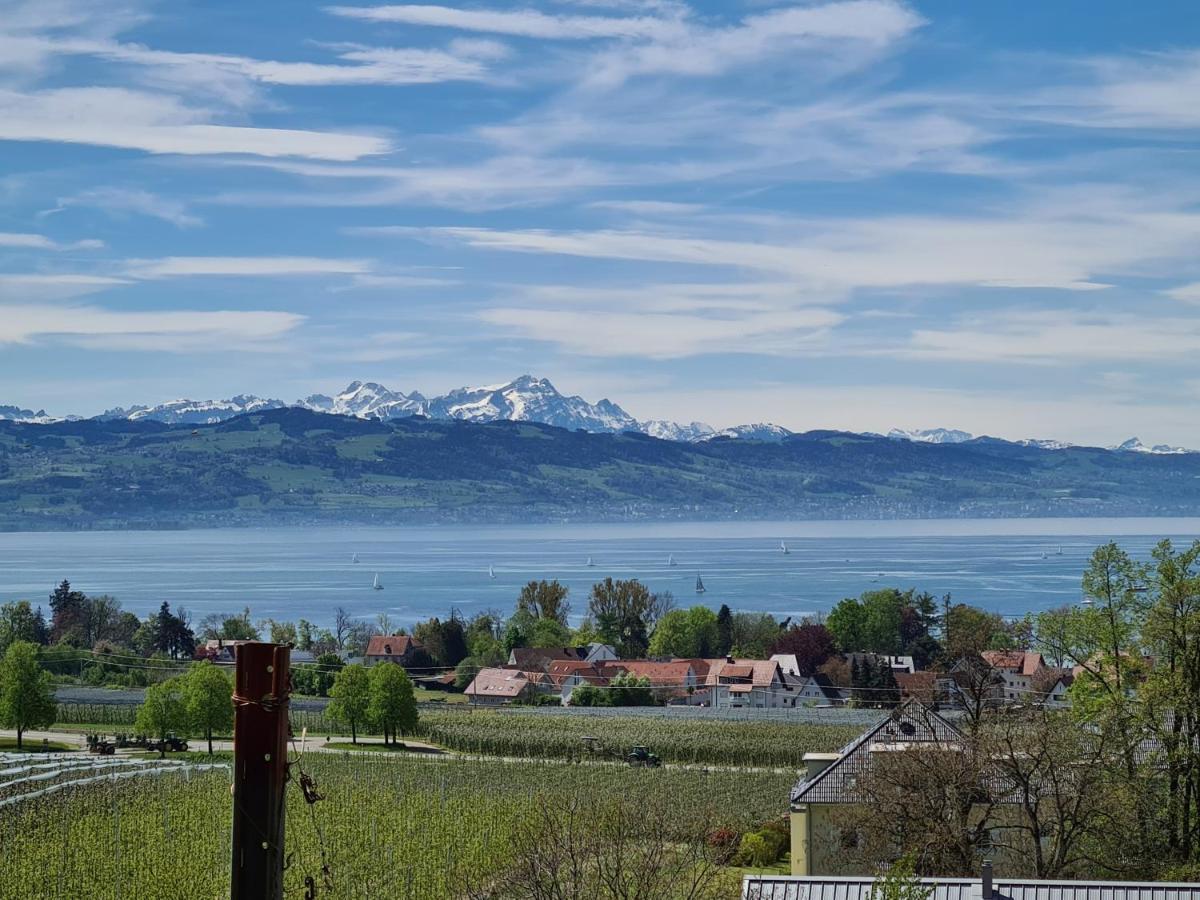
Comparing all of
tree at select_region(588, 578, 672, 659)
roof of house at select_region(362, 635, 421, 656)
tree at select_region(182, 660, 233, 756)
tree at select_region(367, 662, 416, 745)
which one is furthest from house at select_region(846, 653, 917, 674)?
tree at select_region(182, 660, 233, 756)

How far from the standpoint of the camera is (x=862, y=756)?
3266cm

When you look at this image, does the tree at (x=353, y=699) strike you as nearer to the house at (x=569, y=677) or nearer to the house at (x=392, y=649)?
the house at (x=569, y=677)

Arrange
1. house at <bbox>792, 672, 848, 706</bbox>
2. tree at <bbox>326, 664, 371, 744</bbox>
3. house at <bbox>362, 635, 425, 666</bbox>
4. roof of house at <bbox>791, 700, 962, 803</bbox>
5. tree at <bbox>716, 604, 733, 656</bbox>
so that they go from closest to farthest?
roof of house at <bbox>791, 700, 962, 803</bbox> < tree at <bbox>326, 664, 371, 744</bbox> < house at <bbox>792, 672, 848, 706</bbox> < house at <bbox>362, 635, 425, 666</bbox> < tree at <bbox>716, 604, 733, 656</bbox>

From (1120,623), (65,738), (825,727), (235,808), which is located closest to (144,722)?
(65,738)

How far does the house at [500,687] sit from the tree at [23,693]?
2787cm

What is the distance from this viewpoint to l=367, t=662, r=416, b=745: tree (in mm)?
65312

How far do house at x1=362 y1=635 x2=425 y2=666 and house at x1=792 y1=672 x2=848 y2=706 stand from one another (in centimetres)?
2807

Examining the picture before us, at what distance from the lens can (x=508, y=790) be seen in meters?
49.4

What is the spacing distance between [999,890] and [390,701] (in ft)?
167

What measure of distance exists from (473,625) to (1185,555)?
92545 millimetres

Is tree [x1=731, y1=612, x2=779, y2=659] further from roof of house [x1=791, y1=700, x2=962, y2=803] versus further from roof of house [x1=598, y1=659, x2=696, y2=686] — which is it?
roof of house [x1=791, y1=700, x2=962, y2=803]

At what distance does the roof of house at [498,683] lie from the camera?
87.4 m

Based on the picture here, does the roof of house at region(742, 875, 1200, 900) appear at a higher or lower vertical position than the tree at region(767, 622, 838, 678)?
higher

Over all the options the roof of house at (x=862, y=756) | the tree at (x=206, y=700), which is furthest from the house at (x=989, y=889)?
the tree at (x=206, y=700)
